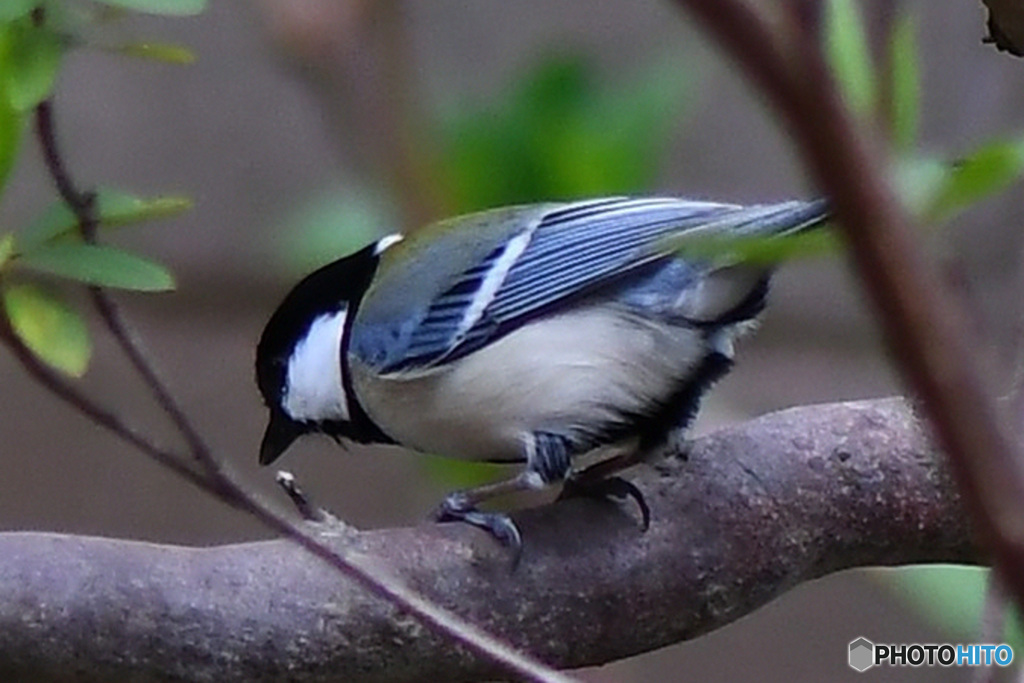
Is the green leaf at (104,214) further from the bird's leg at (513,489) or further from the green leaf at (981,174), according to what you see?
the green leaf at (981,174)

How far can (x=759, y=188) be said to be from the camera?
1.87m

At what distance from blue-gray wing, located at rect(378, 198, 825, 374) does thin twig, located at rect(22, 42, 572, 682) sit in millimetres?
406

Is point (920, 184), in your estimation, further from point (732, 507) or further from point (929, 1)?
point (929, 1)

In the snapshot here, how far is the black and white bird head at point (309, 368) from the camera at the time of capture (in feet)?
3.27

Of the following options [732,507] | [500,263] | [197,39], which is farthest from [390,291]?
[197,39]

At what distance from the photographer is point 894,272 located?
126 millimetres

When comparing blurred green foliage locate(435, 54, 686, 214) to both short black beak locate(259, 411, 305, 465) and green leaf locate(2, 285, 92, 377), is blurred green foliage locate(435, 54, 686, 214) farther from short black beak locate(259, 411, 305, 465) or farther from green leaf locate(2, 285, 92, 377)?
green leaf locate(2, 285, 92, 377)

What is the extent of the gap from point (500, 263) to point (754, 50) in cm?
86

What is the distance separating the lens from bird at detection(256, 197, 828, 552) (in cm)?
90

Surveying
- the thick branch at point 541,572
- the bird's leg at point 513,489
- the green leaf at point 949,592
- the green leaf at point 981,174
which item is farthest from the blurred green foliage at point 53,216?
the green leaf at point 949,592

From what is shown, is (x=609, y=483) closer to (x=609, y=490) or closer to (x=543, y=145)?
(x=609, y=490)

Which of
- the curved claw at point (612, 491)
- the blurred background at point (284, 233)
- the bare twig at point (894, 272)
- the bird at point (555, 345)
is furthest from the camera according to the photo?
the blurred background at point (284, 233)

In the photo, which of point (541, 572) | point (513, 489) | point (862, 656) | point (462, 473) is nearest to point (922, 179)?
point (541, 572)

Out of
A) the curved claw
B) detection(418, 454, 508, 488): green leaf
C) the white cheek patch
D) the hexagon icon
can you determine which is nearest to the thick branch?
the curved claw
